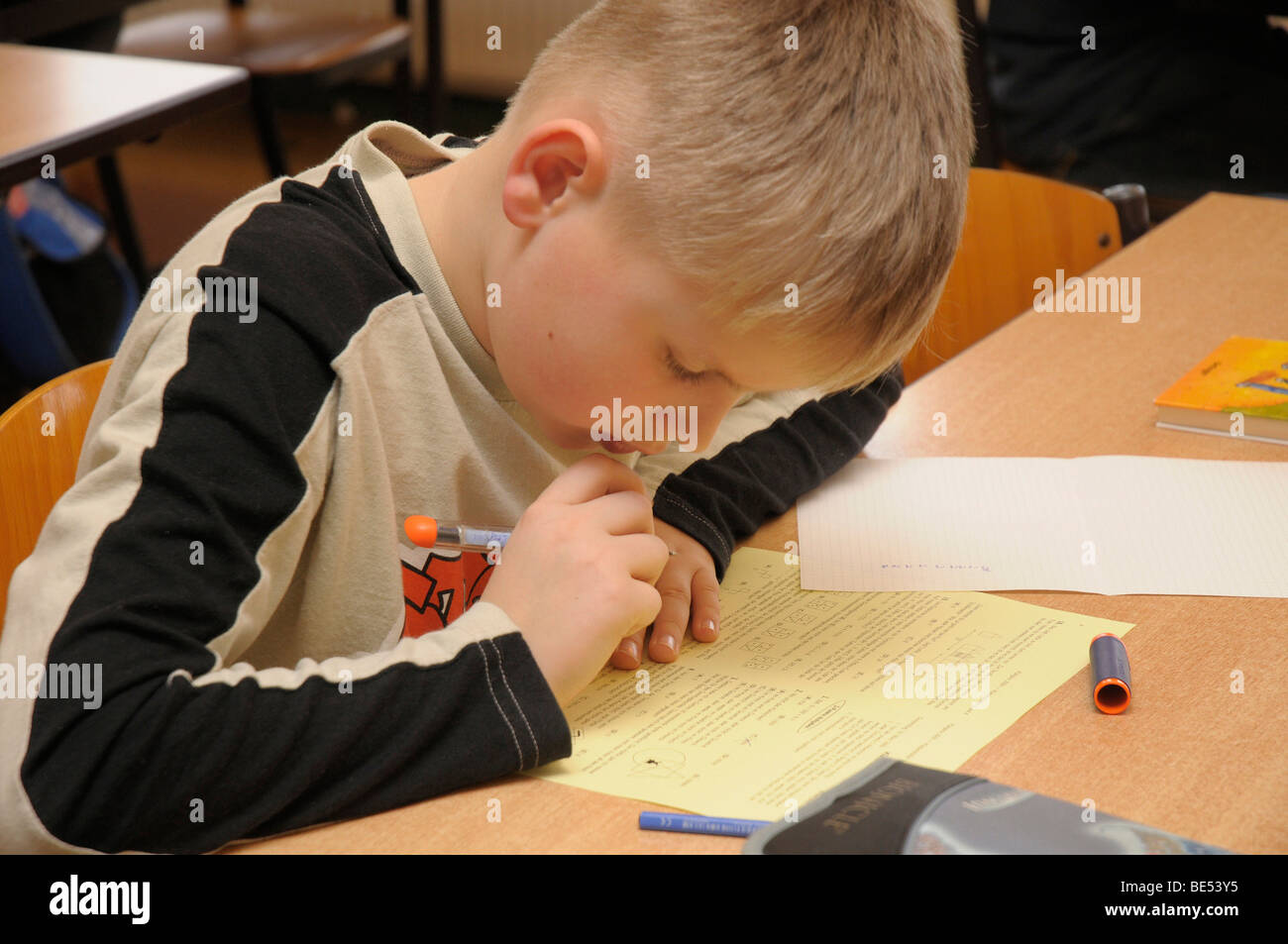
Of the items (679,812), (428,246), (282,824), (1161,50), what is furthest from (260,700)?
(1161,50)

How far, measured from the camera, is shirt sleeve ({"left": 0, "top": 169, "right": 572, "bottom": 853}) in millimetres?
628

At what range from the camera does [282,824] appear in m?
0.66

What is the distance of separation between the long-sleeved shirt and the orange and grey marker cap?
0.31 meters

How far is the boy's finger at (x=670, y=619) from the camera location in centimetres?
84

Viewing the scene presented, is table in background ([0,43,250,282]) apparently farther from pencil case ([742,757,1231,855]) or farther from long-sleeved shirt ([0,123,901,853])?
pencil case ([742,757,1231,855])

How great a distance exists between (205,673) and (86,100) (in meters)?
1.44

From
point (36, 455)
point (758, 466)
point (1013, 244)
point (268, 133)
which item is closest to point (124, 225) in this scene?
point (268, 133)

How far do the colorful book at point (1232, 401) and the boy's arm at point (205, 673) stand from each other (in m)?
0.69

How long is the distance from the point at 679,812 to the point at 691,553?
29 centimetres

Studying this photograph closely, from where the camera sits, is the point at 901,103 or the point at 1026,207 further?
the point at 1026,207

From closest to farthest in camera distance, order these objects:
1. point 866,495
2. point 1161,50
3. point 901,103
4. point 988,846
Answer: point 988,846 < point 901,103 < point 866,495 < point 1161,50

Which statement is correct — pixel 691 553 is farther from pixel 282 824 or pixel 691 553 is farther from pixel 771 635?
pixel 282 824
